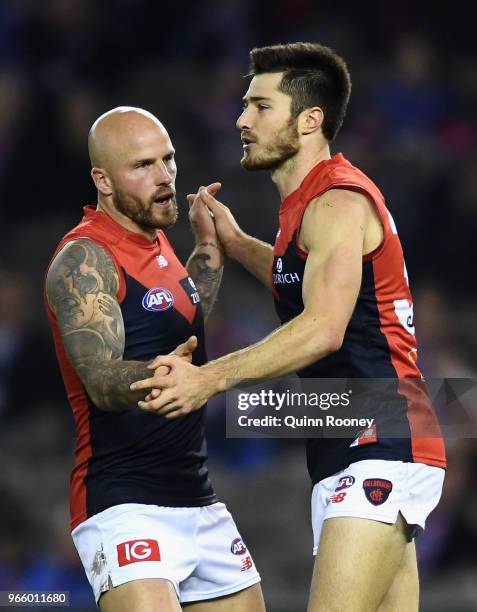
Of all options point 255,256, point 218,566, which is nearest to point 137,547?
point 218,566

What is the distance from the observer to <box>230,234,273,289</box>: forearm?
5.75 meters

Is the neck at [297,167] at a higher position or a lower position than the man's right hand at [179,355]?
higher

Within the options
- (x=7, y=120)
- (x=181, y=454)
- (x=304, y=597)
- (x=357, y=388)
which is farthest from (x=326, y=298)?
(x=7, y=120)

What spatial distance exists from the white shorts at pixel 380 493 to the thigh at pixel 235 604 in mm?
546

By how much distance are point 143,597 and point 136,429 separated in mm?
702

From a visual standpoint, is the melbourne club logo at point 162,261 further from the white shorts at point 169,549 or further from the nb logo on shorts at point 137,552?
the nb logo on shorts at point 137,552

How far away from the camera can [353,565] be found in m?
4.52

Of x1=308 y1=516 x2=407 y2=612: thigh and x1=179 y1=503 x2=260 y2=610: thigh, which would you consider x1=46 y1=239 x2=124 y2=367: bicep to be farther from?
x1=308 y1=516 x2=407 y2=612: thigh

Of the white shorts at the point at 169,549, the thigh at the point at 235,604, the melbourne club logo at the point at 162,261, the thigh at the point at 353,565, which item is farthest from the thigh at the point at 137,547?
the melbourne club logo at the point at 162,261

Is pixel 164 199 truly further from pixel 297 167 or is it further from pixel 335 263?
pixel 335 263

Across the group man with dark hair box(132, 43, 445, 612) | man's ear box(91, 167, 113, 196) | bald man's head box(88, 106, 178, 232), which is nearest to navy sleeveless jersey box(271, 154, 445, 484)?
man with dark hair box(132, 43, 445, 612)

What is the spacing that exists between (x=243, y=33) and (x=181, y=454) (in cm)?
712

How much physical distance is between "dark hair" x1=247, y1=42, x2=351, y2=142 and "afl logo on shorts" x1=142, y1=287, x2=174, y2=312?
3.09ft

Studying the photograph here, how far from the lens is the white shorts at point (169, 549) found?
473 centimetres
